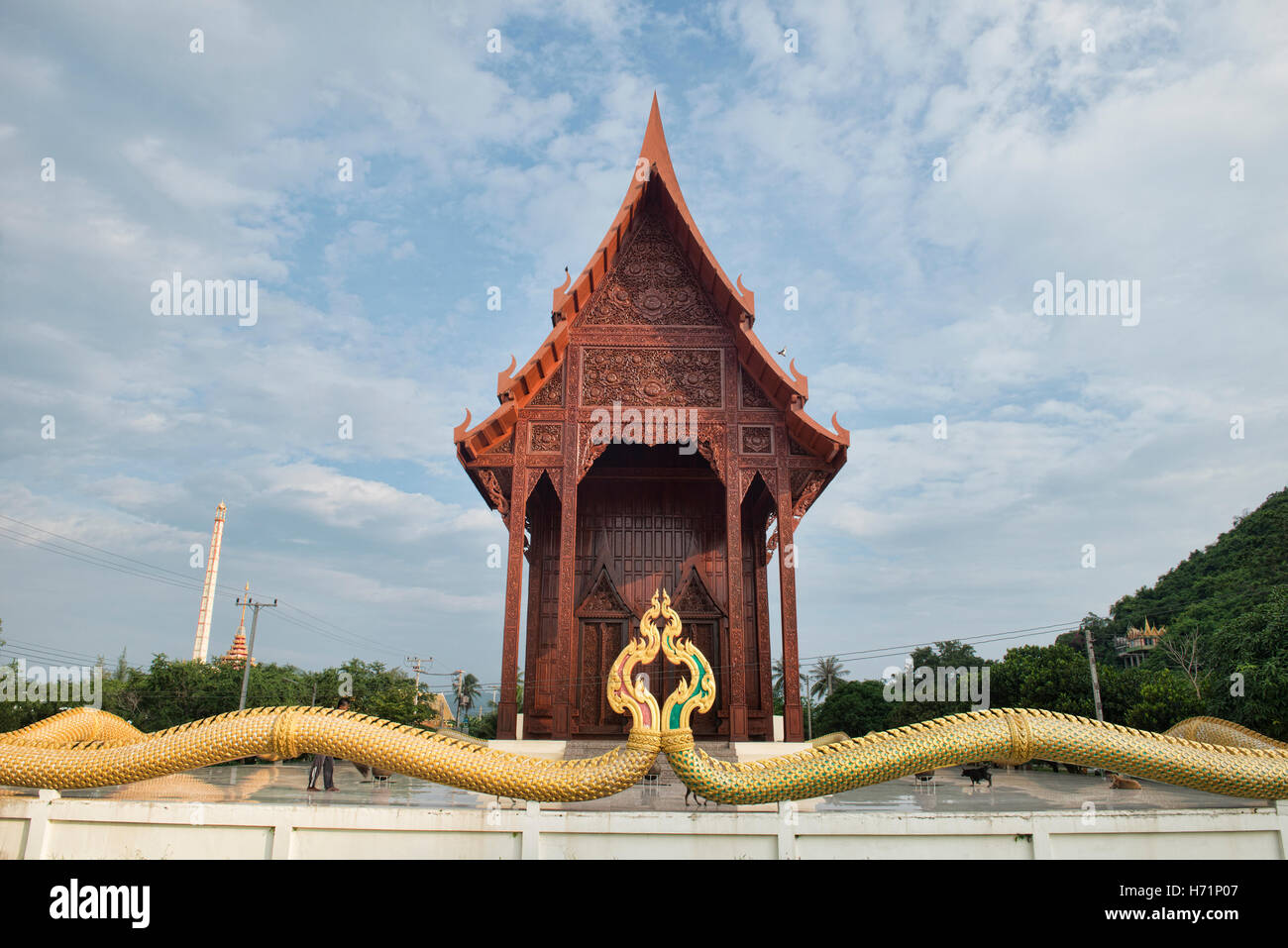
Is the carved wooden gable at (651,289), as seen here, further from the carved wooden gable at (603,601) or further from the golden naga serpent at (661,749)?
the golden naga serpent at (661,749)

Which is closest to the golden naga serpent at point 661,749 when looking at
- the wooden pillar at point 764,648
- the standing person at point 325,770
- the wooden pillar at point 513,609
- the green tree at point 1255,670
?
the standing person at point 325,770

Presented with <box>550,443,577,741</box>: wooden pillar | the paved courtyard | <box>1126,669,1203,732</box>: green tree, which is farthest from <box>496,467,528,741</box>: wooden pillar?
<box>1126,669,1203,732</box>: green tree

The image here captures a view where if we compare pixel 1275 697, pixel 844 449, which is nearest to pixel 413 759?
pixel 844 449

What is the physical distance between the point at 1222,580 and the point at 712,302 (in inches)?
1331

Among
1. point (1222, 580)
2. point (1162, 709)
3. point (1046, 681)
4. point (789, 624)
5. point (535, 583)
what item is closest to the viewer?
point (789, 624)

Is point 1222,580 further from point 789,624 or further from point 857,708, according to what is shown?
point 789,624

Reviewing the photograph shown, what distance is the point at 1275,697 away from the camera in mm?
12203

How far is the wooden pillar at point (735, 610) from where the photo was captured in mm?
11266

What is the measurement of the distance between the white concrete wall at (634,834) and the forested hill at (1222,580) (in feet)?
90.2

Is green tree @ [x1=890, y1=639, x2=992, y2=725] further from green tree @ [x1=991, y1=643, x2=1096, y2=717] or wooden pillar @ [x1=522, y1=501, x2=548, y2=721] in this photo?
wooden pillar @ [x1=522, y1=501, x2=548, y2=721]

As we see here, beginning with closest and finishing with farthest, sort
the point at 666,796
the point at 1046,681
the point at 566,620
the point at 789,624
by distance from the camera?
the point at 666,796 → the point at 789,624 → the point at 566,620 → the point at 1046,681

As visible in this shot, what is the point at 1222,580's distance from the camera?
35.1 meters

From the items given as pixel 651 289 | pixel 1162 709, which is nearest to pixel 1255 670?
pixel 1162 709
